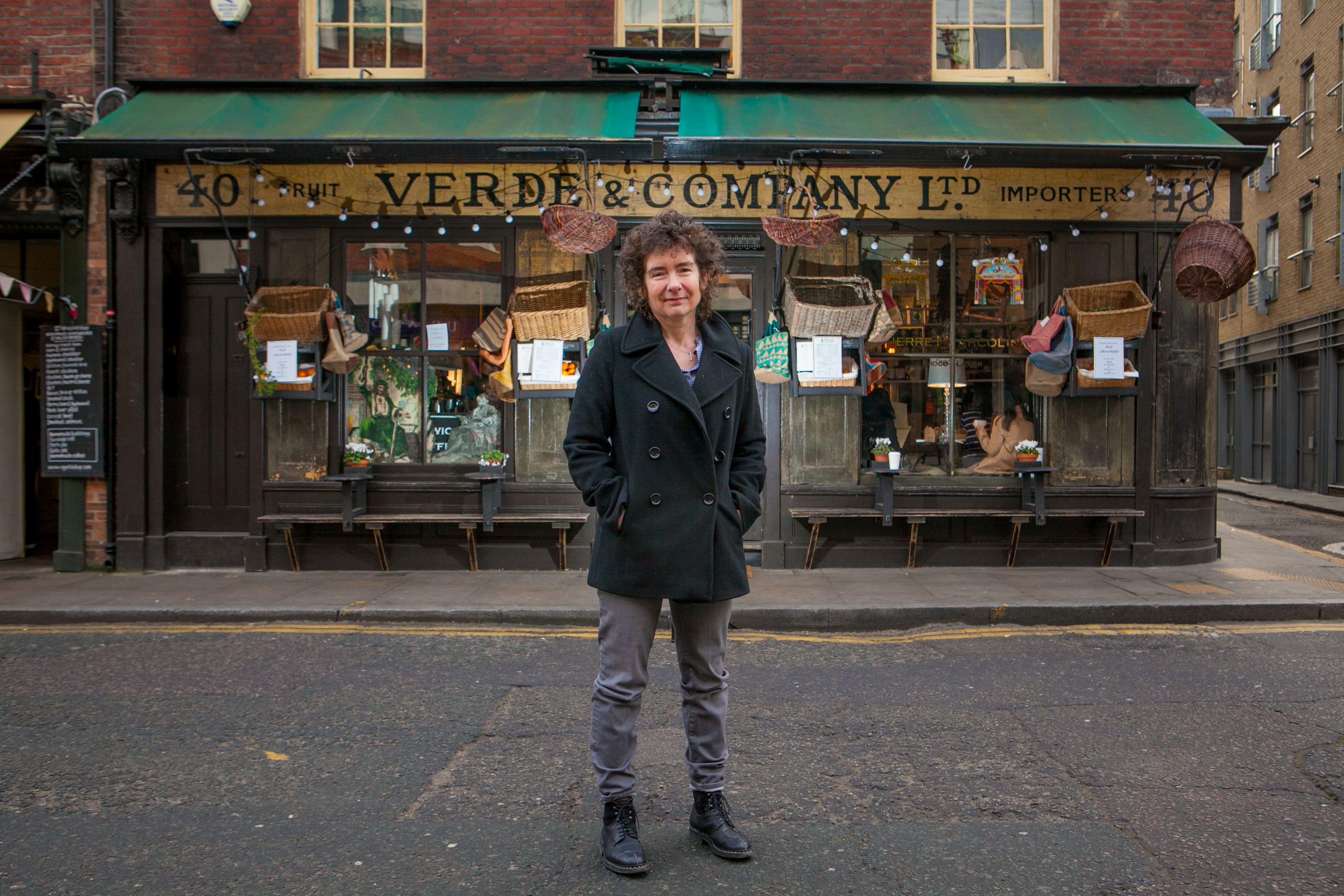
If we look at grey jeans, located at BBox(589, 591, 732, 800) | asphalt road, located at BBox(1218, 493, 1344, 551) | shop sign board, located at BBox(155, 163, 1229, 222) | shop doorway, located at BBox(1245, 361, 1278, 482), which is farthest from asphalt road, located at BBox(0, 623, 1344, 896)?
shop doorway, located at BBox(1245, 361, 1278, 482)

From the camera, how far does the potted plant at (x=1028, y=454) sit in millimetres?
8867

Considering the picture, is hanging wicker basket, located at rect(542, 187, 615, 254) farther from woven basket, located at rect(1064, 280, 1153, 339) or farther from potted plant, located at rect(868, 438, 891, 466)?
woven basket, located at rect(1064, 280, 1153, 339)

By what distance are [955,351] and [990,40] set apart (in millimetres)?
3230

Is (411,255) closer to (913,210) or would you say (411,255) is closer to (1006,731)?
(913,210)

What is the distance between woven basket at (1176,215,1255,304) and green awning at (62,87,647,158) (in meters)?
5.04

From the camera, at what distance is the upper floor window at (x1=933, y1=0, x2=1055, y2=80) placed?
9.53 metres

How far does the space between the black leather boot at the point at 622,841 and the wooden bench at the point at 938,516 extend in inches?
236

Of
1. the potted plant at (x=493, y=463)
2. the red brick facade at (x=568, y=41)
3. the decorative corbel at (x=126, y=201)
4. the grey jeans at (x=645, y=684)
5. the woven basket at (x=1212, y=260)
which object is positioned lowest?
the grey jeans at (x=645, y=684)

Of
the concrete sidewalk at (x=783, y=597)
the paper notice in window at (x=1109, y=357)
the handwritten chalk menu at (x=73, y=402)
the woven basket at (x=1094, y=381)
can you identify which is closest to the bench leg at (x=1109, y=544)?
the concrete sidewalk at (x=783, y=597)

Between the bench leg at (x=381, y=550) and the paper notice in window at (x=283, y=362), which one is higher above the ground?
the paper notice in window at (x=283, y=362)

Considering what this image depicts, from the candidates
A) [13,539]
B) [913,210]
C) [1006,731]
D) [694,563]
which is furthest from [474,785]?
[13,539]

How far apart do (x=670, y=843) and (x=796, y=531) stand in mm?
6118

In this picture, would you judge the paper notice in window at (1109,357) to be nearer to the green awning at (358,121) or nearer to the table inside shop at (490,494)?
the green awning at (358,121)

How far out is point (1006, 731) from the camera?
14.5ft
